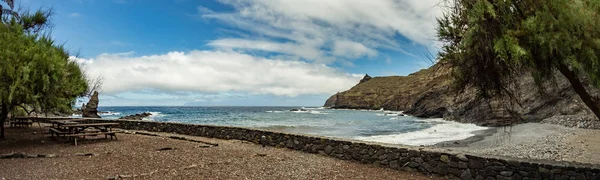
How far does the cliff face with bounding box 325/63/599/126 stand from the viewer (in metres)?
8.14

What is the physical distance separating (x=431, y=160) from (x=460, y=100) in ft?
5.69

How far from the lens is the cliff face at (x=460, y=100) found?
26.7 ft

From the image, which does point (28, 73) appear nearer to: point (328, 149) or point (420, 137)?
point (328, 149)

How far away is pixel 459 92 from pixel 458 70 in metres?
0.80

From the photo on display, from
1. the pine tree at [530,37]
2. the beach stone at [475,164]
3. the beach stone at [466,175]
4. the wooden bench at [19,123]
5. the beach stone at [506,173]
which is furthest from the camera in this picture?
the wooden bench at [19,123]

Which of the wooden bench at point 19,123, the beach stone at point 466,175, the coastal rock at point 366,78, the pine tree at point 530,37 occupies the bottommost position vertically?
the beach stone at point 466,175

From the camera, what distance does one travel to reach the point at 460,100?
28.9ft

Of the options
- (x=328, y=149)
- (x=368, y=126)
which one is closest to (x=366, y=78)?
(x=368, y=126)

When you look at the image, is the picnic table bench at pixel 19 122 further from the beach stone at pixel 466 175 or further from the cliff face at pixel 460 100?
the beach stone at pixel 466 175

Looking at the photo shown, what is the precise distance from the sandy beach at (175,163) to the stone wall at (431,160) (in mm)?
290

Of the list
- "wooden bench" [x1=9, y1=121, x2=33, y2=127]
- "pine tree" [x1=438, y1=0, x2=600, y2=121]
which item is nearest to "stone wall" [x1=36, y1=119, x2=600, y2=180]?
"pine tree" [x1=438, y1=0, x2=600, y2=121]

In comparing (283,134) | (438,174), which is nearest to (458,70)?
(438,174)

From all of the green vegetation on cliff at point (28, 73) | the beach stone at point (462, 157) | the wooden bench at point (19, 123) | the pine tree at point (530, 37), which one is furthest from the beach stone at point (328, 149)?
the wooden bench at point (19, 123)

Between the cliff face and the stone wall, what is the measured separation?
3.33 ft
